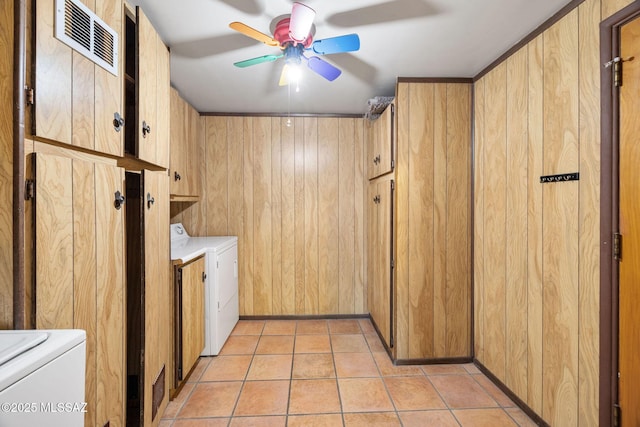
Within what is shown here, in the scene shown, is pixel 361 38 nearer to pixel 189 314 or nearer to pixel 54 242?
pixel 54 242

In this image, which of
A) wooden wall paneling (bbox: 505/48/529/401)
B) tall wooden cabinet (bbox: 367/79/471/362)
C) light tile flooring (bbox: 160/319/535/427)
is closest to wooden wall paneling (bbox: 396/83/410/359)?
tall wooden cabinet (bbox: 367/79/471/362)

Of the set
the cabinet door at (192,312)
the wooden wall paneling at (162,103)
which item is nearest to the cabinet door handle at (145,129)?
the wooden wall paneling at (162,103)

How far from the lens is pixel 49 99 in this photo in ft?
3.26

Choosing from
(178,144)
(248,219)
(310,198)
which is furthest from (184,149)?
(310,198)

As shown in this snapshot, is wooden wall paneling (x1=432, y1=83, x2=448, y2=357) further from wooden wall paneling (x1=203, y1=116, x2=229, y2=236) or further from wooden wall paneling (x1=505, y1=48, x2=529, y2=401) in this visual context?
wooden wall paneling (x1=203, y1=116, x2=229, y2=236)

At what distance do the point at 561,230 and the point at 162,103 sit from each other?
2.40 metres

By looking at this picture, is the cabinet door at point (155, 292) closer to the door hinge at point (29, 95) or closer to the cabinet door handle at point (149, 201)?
the cabinet door handle at point (149, 201)

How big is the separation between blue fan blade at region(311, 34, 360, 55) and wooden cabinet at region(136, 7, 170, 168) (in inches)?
34.7

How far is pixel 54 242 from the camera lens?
104 cm

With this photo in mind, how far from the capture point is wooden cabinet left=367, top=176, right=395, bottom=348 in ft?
8.93

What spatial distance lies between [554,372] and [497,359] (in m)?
0.56

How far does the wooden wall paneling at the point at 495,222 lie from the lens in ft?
7.14

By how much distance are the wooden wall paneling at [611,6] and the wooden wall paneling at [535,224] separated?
376 millimetres

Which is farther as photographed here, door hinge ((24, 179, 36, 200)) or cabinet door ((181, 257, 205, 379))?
cabinet door ((181, 257, 205, 379))
